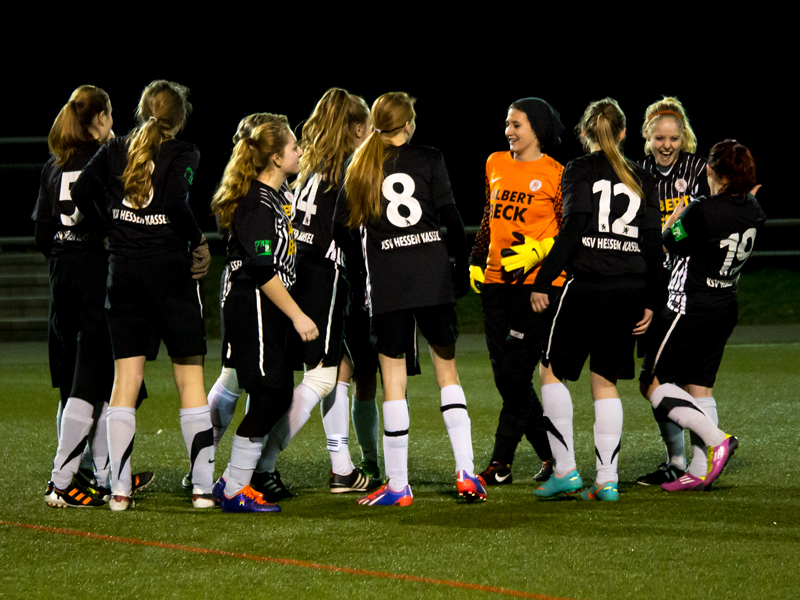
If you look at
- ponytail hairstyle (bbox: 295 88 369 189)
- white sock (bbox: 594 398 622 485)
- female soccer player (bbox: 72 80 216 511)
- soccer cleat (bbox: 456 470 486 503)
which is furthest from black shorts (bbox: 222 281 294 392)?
white sock (bbox: 594 398 622 485)

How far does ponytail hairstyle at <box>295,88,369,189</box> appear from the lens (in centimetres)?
463

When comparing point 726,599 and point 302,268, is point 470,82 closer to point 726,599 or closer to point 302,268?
point 302,268

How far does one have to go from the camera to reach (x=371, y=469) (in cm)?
511

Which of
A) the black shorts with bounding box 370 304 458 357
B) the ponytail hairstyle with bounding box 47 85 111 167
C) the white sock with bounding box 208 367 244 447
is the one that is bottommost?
the white sock with bounding box 208 367 244 447

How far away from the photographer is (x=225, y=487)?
434 centimetres

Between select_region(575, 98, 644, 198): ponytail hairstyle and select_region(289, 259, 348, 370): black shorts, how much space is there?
1270 mm

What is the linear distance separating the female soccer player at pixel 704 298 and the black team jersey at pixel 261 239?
5.85ft

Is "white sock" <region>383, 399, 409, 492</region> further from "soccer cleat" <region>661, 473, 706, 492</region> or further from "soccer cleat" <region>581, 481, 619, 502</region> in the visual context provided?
"soccer cleat" <region>661, 473, 706, 492</region>

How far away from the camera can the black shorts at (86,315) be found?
15.0 feet

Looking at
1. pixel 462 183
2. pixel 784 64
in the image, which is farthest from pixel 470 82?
pixel 784 64

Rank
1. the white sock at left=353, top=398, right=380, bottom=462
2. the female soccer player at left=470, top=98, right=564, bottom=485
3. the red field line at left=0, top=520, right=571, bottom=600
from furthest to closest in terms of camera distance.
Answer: the white sock at left=353, top=398, right=380, bottom=462 < the female soccer player at left=470, top=98, right=564, bottom=485 < the red field line at left=0, top=520, right=571, bottom=600

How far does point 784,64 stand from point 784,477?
50.4 ft

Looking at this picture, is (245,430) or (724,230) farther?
(724,230)

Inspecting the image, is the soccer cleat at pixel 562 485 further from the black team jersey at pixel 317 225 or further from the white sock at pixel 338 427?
the black team jersey at pixel 317 225
